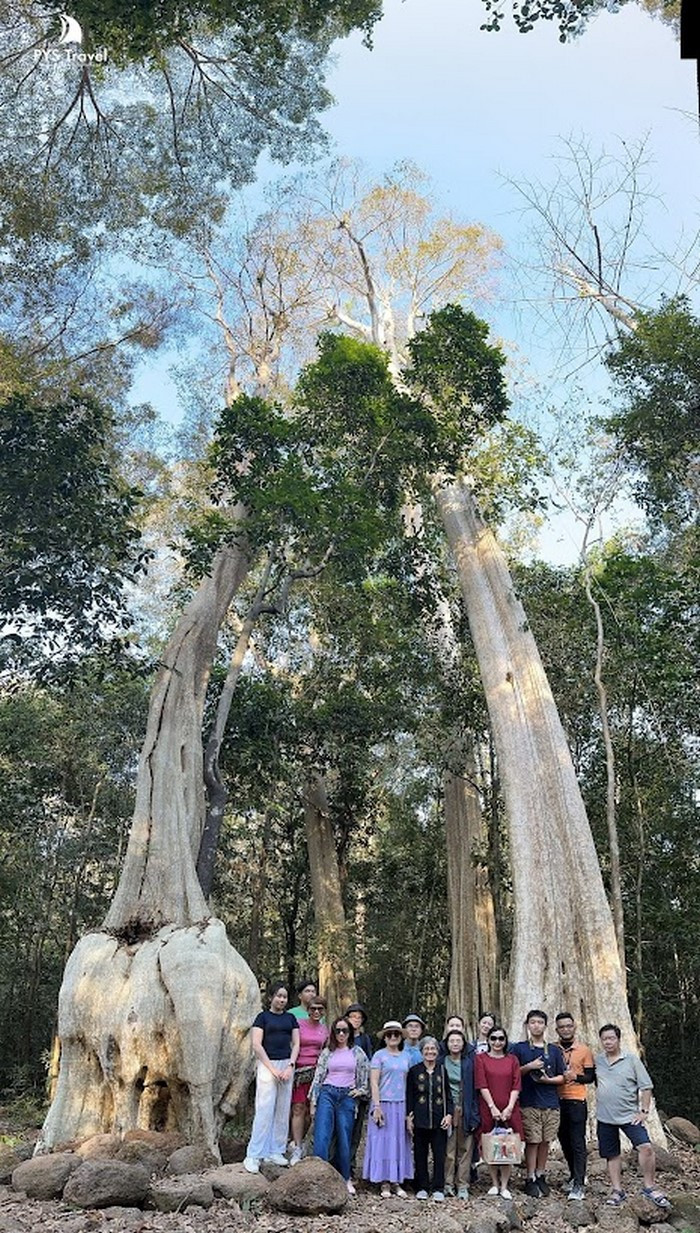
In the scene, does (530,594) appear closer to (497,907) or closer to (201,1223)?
(497,907)

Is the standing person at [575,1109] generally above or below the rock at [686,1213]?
above

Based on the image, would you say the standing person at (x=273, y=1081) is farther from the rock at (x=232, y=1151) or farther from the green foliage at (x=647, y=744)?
the green foliage at (x=647, y=744)

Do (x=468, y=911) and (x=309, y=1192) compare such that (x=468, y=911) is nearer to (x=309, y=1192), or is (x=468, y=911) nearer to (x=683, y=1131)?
(x=683, y=1131)

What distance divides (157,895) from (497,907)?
20.4 ft

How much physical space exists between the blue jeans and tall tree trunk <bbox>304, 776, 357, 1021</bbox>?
295 inches

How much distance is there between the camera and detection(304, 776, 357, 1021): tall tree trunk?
12.9 m

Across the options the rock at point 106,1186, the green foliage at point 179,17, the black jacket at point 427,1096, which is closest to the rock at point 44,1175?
the rock at point 106,1186

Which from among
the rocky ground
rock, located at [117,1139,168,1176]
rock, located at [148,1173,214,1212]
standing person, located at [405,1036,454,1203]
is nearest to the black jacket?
standing person, located at [405,1036,454,1203]

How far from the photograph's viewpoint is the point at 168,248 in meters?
13.6

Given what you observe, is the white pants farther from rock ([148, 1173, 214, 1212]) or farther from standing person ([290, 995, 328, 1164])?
rock ([148, 1173, 214, 1212])

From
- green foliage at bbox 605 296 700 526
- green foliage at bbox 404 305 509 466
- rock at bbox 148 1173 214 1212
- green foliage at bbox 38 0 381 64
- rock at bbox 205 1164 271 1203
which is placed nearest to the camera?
rock at bbox 148 1173 214 1212

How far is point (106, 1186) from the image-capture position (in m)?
4.94

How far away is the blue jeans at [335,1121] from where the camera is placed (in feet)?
17.7

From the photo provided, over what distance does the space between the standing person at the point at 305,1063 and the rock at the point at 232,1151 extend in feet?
2.74
